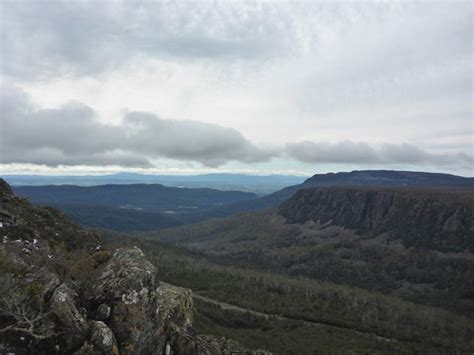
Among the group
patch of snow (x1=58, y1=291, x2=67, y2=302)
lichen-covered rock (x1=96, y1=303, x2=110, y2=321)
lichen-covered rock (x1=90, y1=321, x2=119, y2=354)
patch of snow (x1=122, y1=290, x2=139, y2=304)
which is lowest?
lichen-covered rock (x1=90, y1=321, x2=119, y2=354)

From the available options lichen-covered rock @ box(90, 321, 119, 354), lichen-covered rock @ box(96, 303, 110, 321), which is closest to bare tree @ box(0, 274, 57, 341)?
lichen-covered rock @ box(90, 321, 119, 354)

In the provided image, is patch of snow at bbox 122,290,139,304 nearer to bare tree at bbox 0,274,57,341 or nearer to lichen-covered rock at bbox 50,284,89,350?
lichen-covered rock at bbox 50,284,89,350

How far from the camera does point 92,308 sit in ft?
113

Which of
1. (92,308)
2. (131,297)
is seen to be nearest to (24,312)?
(92,308)

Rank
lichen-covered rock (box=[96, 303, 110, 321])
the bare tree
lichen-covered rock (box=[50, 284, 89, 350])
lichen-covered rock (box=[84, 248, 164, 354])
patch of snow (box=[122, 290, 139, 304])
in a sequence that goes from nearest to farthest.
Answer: the bare tree → lichen-covered rock (box=[50, 284, 89, 350]) → lichen-covered rock (box=[84, 248, 164, 354]) → lichen-covered rock (box=[96, 303, 110, 321]) → patch of snow (box=[122, 290, 139, 304])

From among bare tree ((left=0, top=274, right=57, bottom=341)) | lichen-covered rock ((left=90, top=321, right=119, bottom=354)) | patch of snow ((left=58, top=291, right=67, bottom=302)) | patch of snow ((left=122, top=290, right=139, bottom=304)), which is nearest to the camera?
bare tree ((left=0, top=274, right=57, bottom=341))

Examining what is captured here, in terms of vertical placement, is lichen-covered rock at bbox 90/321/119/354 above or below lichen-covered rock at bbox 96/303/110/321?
below

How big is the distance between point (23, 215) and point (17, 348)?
213 feet

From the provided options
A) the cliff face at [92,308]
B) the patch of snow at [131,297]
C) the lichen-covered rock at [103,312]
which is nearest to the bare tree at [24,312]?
the cliff face at [92,308]

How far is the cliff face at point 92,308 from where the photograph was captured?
1148 inches

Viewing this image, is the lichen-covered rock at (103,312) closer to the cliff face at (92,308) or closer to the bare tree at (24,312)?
the cliff face at (92,308)

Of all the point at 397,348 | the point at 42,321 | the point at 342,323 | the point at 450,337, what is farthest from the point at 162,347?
the point at 450,337

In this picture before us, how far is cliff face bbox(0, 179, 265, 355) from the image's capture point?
95.7ft

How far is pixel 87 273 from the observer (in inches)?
1540
